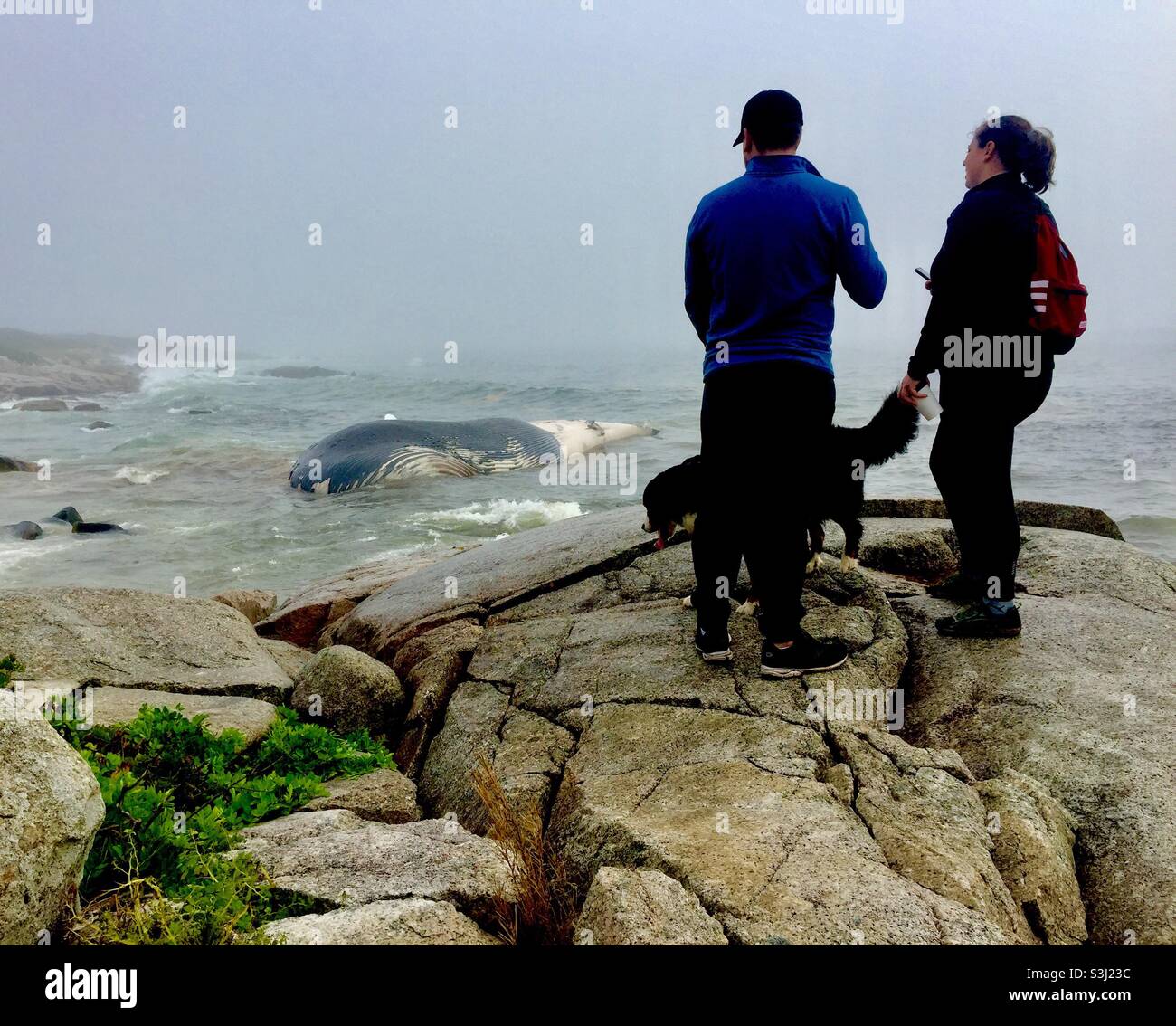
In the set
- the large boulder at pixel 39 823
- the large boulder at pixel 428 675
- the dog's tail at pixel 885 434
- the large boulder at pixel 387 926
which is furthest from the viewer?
the large boulder at pixel 428 675

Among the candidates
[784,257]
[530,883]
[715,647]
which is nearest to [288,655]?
[715,647]

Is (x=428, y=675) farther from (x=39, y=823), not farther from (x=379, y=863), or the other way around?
(x=39, y=823)

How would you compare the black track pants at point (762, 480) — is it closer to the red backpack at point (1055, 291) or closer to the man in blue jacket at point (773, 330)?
the man in blue jacket at point (773, 330)

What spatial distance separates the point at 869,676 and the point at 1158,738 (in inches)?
45.1

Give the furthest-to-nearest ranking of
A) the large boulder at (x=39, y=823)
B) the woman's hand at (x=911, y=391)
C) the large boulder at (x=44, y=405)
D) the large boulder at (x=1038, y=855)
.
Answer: the large boulder at (x=44, y=405)
the woman's hand at (x=911, y=391)
the large boulder at (x=1038, y=855)
the large boulder at (x=39, y=823)

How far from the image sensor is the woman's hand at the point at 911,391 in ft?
13.9

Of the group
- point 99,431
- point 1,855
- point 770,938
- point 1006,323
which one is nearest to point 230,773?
point 1,855

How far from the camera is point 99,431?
24.0 m

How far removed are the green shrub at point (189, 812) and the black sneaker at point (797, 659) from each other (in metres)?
1.88

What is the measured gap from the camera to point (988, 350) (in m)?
4.17

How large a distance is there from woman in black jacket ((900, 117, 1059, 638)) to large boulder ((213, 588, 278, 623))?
18.6ft

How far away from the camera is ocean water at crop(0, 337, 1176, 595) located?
10.6 meters

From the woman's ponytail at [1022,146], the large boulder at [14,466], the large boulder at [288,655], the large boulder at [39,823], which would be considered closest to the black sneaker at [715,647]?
the woman's ponytail at [1022,146]

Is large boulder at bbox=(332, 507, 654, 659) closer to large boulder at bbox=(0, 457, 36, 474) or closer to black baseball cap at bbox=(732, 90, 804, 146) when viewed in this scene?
black baseball cap at bbox=(732, 90, 804, 146)
